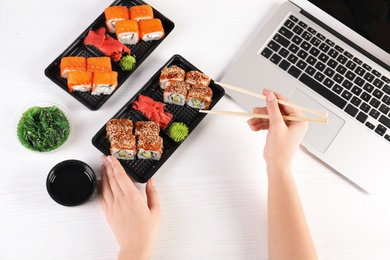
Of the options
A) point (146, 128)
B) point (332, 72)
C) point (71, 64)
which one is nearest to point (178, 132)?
point (146, 128)

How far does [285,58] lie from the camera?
1.50m

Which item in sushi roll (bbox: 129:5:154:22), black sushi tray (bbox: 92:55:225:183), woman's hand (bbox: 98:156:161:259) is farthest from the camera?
sushi roll (bbox: 129:5:154:22)

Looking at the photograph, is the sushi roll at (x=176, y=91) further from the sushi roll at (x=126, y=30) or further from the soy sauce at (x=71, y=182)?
the soy sauce at (x=71, y=182)

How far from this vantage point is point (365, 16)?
139 cm

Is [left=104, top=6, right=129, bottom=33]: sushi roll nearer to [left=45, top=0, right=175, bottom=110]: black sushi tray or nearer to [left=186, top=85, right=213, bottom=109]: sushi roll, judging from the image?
[left=45, top=0, right=175, bottom=110]: black sushi tray

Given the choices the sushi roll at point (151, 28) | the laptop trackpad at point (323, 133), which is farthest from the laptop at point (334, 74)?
the sushi roll at point (151, 28)

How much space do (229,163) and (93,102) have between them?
Result: 0.42 metres

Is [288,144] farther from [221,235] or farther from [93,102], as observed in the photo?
[93,102]

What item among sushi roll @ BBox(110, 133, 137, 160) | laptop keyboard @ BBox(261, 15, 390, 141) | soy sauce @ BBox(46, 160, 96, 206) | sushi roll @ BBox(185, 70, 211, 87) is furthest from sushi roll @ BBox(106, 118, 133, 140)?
laptop keyboard @ BBox(261, 15, 390, 141)

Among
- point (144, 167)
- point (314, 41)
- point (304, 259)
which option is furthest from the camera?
point (314, 41)

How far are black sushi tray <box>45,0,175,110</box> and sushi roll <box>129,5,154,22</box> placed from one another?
0.04 meters

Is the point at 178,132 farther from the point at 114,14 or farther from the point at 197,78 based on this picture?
the point at 114,14

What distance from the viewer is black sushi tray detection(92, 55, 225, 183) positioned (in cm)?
139

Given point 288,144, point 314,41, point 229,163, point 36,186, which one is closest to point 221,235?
point 229,163
